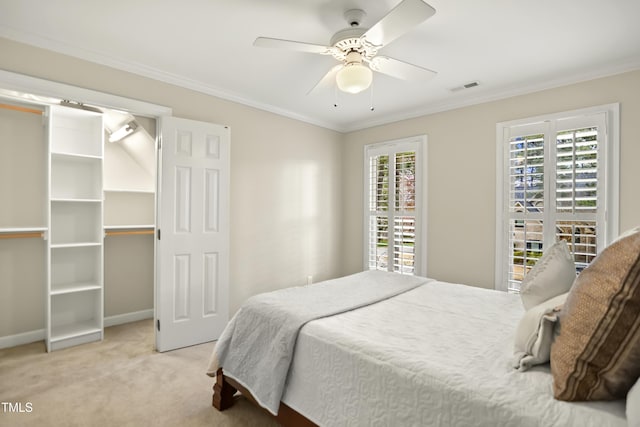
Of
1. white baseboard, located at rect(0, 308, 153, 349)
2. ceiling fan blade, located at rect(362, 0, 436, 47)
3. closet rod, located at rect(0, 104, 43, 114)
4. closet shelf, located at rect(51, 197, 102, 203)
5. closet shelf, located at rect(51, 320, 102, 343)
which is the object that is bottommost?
white baseboard, located at rect(0, 308, 153, 349)

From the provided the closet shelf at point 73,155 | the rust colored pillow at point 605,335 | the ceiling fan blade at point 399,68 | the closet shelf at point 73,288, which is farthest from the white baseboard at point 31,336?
the rust colored pillow at point 605,335

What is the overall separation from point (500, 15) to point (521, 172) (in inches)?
65.2

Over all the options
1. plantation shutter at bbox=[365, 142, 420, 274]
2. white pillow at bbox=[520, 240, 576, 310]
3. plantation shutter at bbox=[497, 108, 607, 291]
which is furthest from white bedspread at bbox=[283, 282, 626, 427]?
plantation shutter at bbox=[365, 142, 420, 274]

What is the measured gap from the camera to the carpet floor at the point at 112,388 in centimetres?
198

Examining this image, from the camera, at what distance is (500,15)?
2.07m

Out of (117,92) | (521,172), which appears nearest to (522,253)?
(521,172)

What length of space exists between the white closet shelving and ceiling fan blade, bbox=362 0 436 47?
294 cm

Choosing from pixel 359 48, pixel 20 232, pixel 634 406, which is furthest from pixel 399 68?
A: pixel 20 232

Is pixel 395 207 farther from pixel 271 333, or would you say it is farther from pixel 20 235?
pixel 20 235

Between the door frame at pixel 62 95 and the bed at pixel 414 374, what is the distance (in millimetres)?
1901

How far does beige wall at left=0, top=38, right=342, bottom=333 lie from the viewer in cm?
300

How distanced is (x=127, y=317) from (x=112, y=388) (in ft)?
5.47

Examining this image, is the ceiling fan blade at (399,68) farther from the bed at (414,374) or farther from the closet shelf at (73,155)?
the closet shelf at (73,155)

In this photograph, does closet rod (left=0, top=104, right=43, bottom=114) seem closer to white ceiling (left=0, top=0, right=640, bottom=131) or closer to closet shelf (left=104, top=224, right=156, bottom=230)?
white ceiling (left=0, top=0, right=640, bottom=131)
